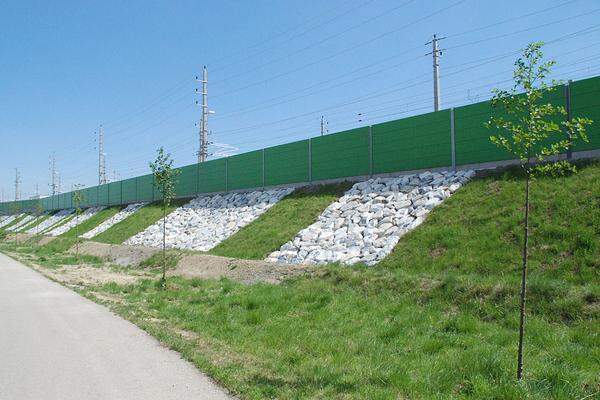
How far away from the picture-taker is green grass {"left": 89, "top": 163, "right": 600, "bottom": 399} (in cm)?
535

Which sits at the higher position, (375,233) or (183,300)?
(375,233)

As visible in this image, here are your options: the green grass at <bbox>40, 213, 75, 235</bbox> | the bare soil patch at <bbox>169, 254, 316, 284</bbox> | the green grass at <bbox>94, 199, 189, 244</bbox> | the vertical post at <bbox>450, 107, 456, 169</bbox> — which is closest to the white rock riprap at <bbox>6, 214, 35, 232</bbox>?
the green grass at <bbox>40, 213, 75, 235</bbox>

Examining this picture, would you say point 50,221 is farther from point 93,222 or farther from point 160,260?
point 160,260

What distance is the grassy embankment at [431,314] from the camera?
5359 mm

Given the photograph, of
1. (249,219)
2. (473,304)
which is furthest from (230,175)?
(473,304)

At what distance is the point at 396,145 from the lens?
19391 mm

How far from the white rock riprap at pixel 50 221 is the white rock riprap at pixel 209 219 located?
1329 inches

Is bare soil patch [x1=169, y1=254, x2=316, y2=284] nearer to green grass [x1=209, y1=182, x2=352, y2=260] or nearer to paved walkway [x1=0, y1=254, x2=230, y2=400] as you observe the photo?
green grass [x1=209, y1=182, x2=352, y2=260]

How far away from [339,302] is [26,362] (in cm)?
592

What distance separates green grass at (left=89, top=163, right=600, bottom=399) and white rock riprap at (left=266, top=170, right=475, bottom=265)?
94 cm

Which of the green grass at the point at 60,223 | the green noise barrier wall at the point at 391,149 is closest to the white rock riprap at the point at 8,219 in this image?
the green grass at the point at 60,223

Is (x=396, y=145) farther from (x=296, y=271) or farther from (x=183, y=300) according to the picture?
(x=183, y=300)

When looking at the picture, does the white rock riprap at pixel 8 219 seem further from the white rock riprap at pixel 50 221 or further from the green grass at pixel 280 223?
the green grass at pixel 280 223

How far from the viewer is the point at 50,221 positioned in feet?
203
